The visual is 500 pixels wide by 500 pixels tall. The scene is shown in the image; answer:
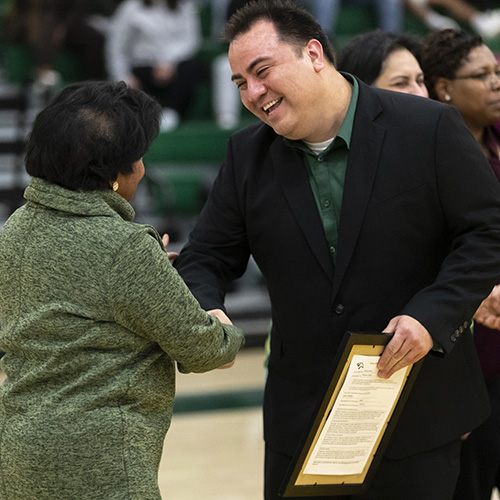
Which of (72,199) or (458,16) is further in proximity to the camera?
(458,16)

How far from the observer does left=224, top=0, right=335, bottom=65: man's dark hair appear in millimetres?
1955

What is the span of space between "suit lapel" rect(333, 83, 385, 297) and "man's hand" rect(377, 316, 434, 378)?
0.22m

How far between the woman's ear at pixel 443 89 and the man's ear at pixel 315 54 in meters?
0.60

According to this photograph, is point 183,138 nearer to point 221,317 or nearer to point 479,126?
point 479,126

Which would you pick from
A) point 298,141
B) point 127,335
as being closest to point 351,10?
point 298,141

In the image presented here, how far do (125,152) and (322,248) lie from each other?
1.73 ft

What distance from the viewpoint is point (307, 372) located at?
2.07 metres

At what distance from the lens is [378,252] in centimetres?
197

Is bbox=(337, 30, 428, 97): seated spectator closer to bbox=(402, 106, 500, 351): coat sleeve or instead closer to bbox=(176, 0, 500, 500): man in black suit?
bbox=(176, 0, 500, 500): man in black suit

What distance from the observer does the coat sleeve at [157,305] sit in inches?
65.1

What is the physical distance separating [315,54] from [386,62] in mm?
579

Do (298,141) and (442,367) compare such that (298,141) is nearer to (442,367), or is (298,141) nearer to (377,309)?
(377,309)

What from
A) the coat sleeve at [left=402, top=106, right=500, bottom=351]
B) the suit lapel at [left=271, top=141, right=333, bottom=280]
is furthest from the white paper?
the suit lapel at [left=271, top=141, right=333, bottom=280]

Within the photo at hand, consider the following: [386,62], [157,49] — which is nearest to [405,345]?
[386,62]
